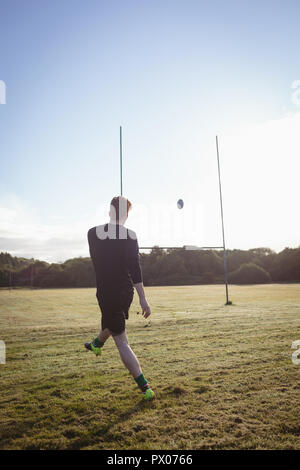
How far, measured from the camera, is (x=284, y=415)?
289 centimetres

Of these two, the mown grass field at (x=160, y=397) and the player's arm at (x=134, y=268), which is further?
the player's arm at (x=134, y=268)

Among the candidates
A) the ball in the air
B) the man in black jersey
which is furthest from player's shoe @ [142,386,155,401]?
the ball in the air

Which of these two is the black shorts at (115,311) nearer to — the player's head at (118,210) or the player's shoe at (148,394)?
the player's shoe at (148,394)

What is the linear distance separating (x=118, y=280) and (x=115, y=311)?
0.33 m

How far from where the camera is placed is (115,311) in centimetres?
335

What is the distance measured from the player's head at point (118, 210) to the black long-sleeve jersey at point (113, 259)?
12 centimetres

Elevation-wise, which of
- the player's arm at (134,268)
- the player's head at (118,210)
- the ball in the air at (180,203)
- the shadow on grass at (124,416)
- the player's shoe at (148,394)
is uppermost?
the ball in the air at (180,203)

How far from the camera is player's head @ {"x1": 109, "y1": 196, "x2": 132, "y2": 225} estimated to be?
3.70 metres

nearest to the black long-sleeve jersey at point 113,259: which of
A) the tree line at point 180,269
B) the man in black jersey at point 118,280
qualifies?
the man in black jersey at point 118,280

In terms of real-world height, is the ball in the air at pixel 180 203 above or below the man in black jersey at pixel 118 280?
above

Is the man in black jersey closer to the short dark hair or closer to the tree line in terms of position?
the short dark hair

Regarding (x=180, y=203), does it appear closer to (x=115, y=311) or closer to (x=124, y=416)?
(x=115, y=311)

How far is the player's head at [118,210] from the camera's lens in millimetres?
3697
